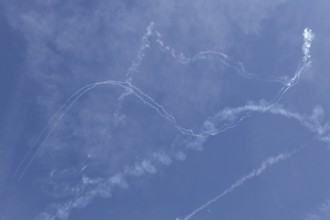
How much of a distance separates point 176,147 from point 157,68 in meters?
1.62

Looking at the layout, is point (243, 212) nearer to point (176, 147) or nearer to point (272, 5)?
point (176, 147)

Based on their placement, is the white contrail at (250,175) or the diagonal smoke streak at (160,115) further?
the white contrail at (250,175)

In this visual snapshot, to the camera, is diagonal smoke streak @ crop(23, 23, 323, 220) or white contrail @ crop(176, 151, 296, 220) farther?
white contrail @ crop(176, 151, 296, 220)

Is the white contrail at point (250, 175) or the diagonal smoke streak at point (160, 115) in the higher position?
the diagonal smoke streak at point (160, 115)

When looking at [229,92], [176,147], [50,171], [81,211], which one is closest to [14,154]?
[50,171]

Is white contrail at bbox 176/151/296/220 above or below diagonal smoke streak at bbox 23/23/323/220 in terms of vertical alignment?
below

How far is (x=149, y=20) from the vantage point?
11672 millimetres

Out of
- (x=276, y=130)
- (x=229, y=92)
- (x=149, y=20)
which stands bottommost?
(x=276, y=130)

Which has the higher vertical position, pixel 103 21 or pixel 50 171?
pixel 103 21

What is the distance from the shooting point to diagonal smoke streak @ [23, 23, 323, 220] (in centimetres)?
1170

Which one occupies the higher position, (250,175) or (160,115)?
(160,115)

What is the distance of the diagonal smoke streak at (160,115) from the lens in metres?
11.7

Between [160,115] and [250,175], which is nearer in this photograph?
[160,115]

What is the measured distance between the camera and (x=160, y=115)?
11766 millimetres
